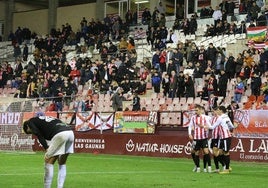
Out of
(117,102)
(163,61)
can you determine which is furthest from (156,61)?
(117,102)

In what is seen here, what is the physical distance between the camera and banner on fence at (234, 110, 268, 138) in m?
25.1

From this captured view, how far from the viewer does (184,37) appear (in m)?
41.4

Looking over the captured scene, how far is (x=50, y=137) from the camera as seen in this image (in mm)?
12750

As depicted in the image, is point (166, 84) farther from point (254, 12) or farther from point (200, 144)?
point (200, 144)

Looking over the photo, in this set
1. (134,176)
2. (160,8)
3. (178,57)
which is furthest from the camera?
(160,8)

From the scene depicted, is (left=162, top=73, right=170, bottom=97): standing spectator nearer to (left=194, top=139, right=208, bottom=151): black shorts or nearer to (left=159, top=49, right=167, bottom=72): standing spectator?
(left=159, top=49, right=167, bottom=72): standing spectator

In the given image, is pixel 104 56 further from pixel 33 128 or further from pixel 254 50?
pixel 33 128

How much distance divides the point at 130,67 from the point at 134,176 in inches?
775

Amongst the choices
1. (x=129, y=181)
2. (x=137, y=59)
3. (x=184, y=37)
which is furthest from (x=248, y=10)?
(x=129, y=181)

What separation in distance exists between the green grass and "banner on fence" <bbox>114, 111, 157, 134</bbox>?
5948 millimetres

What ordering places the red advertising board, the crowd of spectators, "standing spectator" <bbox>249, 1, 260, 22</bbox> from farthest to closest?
"standing spectator" <bbox>249, 1, 260, 22</bbox> < the crowd of spectators < the red advertising board

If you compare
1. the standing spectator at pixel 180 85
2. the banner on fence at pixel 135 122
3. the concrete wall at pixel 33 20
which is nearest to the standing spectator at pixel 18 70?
the concrete wall at pixel 33 20

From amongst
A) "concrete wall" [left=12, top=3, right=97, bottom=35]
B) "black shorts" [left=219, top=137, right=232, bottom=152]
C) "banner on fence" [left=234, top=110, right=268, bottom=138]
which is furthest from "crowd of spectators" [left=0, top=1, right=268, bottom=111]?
"black shorts" [left=219, top=137, right=232, bottom=152]

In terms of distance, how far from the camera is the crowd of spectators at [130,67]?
102 feet
